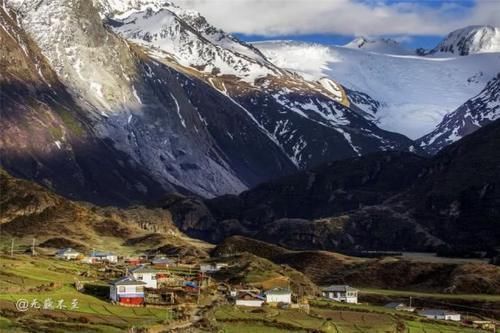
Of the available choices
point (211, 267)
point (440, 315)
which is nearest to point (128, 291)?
point (440, 315)

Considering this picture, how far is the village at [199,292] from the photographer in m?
114

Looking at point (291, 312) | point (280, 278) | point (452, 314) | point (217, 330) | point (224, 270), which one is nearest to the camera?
point (217, 330)

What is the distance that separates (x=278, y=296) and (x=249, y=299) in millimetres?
6185

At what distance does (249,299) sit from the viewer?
4946 inches

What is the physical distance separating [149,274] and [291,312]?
63.2 ft

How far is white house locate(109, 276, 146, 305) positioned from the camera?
112 meters

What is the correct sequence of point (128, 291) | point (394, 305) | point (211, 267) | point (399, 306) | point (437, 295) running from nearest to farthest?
point (128, 291)
point (399, 306)
point (394, 305)
point (211, 267)
point (437, 295)

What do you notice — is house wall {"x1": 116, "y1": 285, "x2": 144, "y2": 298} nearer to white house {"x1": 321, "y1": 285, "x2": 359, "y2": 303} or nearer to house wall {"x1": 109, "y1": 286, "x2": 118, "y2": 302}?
house wall {"x1": 109, "y1": 286, "x2": 118, "y2": 302}

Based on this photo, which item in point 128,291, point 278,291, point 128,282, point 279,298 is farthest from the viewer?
point 278,291

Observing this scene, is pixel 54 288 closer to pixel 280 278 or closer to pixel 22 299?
pixel 22 299

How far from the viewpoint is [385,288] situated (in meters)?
192

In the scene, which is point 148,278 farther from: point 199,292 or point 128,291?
point 128,291

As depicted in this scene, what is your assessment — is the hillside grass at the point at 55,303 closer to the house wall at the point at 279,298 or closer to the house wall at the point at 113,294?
the house wall at the point at 113,294

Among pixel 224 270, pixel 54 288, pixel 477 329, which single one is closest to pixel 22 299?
pixel 54 288
